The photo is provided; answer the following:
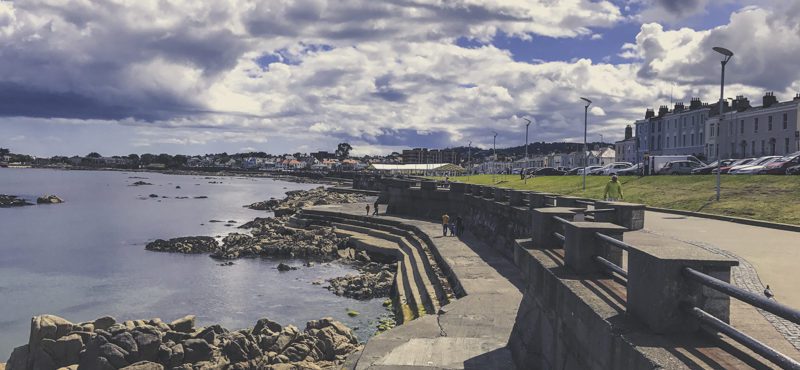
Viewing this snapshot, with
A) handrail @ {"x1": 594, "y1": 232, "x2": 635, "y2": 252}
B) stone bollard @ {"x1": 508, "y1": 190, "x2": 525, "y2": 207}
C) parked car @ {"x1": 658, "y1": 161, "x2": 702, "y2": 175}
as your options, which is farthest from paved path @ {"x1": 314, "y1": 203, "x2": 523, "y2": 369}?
parked car @ {"x1": 658, "y1": 161, "x2": 702, "y2": 175}

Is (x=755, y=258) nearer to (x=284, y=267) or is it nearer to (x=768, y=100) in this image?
(x=284, y=267)

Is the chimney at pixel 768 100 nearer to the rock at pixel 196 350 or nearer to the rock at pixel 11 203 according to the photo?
the rock at pixel 196 350

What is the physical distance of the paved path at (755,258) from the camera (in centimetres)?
632

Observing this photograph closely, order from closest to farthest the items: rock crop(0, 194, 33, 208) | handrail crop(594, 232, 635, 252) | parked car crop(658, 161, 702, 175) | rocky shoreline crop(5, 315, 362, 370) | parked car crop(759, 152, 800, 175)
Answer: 1. handrail crop(594, 232, 635, 252)
2. rocky shoreline crop(5, 315, 362, 370)
3. parked car crop(759, 152, 800, 175)
4. parked car crop(658, 161, 702, 175)
5. rock crop(0, 194, 33, 208)

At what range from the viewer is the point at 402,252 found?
88.0 feet

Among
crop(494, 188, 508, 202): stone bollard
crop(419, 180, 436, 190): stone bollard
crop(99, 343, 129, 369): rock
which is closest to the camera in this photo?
crop(99, 343, 129, 369): rock

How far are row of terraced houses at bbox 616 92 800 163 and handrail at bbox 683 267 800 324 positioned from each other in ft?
135

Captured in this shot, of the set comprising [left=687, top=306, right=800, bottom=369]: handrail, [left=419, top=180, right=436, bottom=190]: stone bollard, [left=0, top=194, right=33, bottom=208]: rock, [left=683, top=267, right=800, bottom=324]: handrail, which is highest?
[left=683, top=267, right=800, bottom=324]: handrail

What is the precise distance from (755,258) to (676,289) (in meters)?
8.50

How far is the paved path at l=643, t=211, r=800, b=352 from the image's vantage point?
6.32 m

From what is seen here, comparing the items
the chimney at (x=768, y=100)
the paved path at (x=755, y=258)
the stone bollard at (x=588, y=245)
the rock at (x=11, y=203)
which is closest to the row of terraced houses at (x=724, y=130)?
the chimney at (x=768, y=100)

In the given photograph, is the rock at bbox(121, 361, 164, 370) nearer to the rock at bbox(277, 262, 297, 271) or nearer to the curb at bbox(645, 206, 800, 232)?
the rock at bbox(277, 262, 297, 271)

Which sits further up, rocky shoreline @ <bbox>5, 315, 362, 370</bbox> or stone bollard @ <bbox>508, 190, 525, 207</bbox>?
stone bollard @ <bbox>508, 190, 525, 207</bbox>

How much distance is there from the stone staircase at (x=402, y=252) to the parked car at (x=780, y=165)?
1968 centimetres
